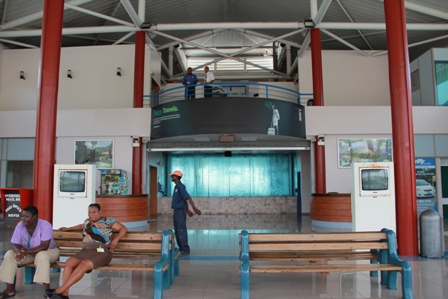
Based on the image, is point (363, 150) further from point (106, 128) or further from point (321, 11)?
point (106, 128)

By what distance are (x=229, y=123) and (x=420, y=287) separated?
311 inches

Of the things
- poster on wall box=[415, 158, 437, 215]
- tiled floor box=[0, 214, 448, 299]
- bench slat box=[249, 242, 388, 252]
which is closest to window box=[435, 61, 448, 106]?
poster on wall box=[415, 158, 437, 215]

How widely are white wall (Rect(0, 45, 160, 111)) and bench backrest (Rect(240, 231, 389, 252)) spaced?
11.6 m

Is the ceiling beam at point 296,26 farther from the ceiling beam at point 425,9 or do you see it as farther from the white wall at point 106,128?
the white wall at point 106,128

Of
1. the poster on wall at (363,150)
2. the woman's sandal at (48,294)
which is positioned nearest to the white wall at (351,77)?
the poster on wall at (363,150)

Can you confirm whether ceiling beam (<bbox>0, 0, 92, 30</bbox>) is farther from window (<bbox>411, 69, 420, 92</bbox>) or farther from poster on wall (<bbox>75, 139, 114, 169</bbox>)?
window (<bbox>411, 69, 420, 92</bbox>)

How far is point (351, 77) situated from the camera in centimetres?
1598

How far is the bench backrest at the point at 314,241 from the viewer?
4559 millimetres

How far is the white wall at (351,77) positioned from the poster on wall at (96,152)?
8.30 m

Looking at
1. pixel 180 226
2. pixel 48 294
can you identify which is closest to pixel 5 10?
pixel 180 226

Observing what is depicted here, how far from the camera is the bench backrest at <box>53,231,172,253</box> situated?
476cm

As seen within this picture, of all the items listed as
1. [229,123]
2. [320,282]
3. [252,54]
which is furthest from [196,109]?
[252,54]

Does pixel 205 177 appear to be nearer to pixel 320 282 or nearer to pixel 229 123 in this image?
pixel 229 123

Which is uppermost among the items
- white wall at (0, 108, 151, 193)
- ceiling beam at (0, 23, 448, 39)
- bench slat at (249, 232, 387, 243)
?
ceiling beam at (0, 23, 448, 39)
